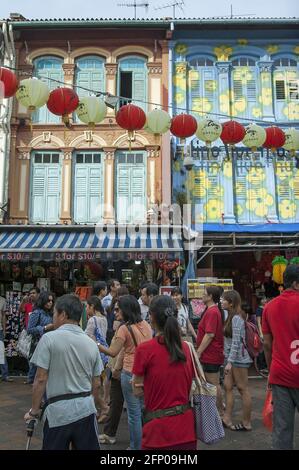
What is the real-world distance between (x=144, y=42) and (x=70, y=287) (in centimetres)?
764

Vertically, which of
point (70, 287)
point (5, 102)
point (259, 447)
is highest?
point (5, 102)

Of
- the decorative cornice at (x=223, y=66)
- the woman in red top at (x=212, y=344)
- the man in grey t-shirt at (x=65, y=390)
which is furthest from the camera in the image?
the decorative cornice at (x=223, y=66)

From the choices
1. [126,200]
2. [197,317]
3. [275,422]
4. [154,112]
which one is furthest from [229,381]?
[126,200]

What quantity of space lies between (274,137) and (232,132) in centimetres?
103

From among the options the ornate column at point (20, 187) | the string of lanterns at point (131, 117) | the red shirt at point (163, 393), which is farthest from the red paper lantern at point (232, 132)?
the red shirt at point (163, 393)

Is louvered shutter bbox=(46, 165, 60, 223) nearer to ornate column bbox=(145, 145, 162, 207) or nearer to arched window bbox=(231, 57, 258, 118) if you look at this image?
ornate column bbox=(145, 145, 162, 207)

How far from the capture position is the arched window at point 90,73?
12797 mm

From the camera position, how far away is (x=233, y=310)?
5270mm

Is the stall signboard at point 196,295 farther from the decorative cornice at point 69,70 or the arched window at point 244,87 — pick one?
the decorative cornice at point 69,70

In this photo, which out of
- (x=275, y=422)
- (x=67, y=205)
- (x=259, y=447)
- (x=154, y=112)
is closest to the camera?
(x=275, y=422)

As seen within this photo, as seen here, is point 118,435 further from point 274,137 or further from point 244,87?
point 244,87

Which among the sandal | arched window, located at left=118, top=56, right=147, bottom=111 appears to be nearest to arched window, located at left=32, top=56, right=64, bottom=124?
arched window, located at left=118, top=56, right=147, bottom=111

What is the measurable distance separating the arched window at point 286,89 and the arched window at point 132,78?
13.1 ft
